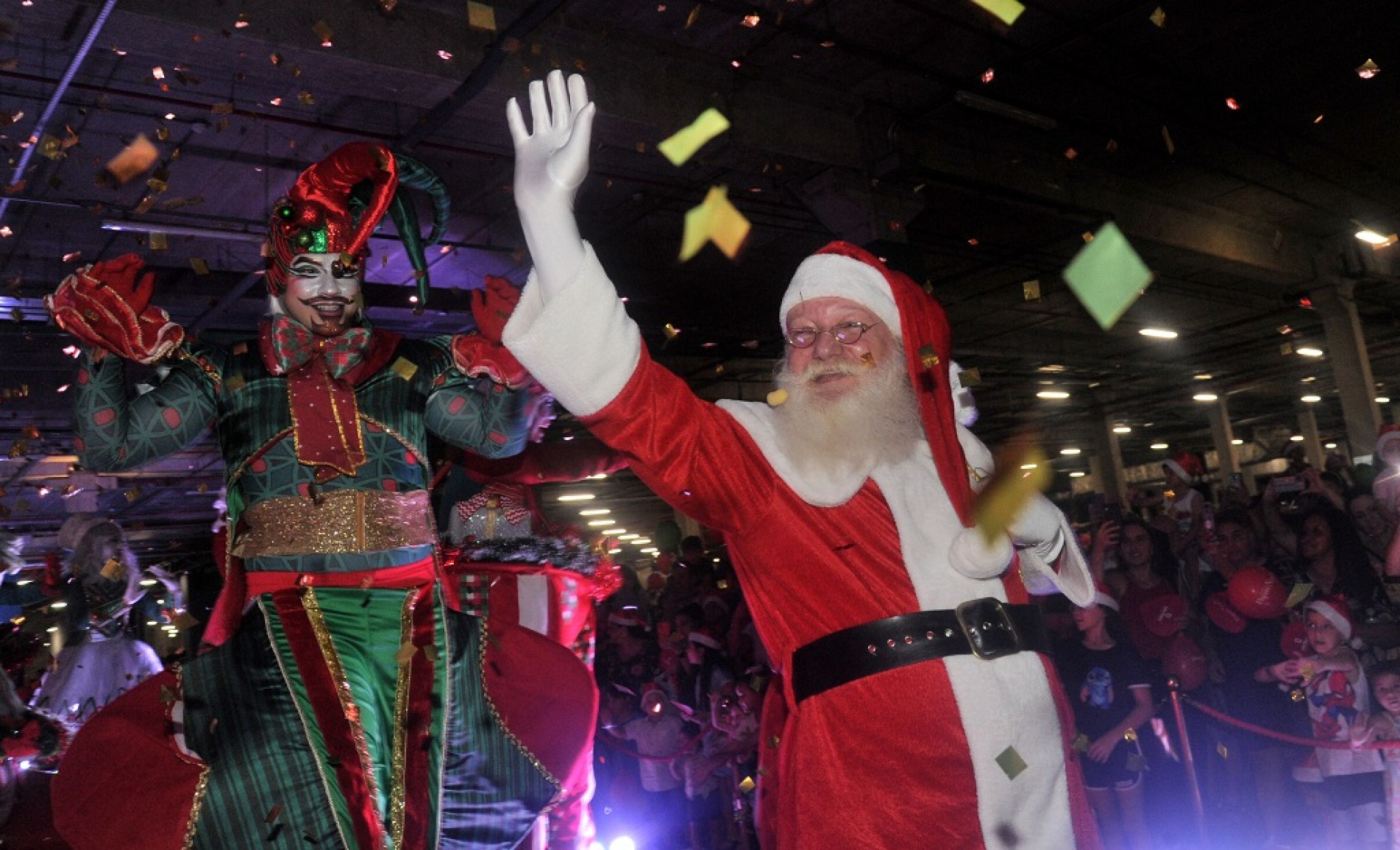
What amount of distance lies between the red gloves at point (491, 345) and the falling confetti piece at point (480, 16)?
4823 millimetres

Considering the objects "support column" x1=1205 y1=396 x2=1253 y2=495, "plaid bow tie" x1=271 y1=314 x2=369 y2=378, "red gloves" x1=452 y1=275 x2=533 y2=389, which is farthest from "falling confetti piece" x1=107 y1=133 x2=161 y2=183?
"support column" x1=1205 y1=396 x2=1253 y2=495

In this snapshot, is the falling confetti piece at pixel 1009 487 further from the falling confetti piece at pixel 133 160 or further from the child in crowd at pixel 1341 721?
the falling confetti piece at pixel 133 160

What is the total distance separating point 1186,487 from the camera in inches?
354

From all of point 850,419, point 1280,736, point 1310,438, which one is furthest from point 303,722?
point 1310,438

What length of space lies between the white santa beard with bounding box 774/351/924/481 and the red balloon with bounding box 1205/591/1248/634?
13.8 ft

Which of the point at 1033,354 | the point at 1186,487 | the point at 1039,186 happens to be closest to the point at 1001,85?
the point at 1039,186

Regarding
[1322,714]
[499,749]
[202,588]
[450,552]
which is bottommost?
[1322,714]

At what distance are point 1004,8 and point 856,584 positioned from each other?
7.85m

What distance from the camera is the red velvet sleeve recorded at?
203 centimetres

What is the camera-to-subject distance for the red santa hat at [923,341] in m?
2.19

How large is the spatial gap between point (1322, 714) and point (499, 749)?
448 cm

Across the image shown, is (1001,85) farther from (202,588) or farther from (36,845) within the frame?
(202,588)

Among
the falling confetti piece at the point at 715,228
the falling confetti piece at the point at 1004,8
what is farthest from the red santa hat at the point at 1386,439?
the falling confetti piece at the point at 715,228

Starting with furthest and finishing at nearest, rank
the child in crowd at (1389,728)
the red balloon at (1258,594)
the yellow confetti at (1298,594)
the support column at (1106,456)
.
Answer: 1. the support column at (1106,456)
2. the red balloon at (1258,594)
3. the yellow confetti at (1298,594)
4. the child in crowd at (1389,728)
